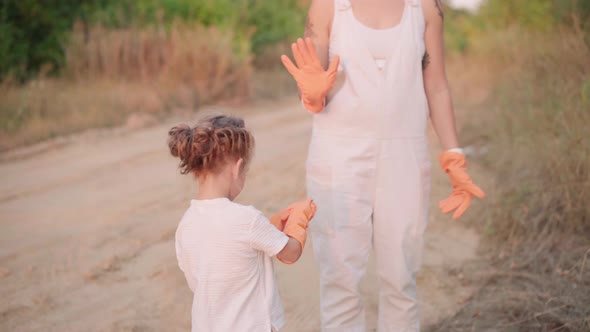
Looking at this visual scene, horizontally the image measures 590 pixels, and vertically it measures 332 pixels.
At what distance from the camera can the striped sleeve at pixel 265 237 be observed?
5.89 feet

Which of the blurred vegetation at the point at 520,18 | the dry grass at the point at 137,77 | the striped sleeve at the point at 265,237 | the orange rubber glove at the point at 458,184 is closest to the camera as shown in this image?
the striped sleeve at the point at 265,237

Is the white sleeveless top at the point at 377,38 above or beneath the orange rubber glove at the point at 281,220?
above

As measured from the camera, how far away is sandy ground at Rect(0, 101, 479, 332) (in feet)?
9.77

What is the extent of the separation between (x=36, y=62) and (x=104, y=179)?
14.2 ft

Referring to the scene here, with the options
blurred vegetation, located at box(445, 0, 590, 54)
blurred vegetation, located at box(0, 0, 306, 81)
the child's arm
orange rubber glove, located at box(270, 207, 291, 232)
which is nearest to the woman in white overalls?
orange rubber glove, located at box(270, 207, 291, 232)

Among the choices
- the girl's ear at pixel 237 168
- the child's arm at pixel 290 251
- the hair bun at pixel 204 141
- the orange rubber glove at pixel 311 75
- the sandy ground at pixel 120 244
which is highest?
the orange rubber glove at pixel 311 75

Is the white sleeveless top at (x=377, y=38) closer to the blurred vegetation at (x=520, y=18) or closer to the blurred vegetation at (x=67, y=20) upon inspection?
the blurred vegetation at (x=520, y=18)

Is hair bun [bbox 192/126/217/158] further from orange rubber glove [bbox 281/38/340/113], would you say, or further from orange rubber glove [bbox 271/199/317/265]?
orange rubber glove [bbox 281/38/340/113]

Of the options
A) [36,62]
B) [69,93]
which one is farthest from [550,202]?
[36,62]

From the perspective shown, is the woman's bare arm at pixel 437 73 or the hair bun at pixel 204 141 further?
the woman's bare arm at pixel 437 73

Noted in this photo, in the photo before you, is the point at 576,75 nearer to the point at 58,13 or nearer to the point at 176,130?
the point at 176,130

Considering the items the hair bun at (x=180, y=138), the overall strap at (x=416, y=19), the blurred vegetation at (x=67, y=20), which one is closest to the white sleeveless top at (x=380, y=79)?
the overall strap at (x=416, y=19)

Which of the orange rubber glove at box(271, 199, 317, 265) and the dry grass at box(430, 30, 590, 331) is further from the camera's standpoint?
the dry grass at box(430, 30, 590, 331)

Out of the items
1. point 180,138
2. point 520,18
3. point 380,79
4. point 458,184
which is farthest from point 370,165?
point 520,18
